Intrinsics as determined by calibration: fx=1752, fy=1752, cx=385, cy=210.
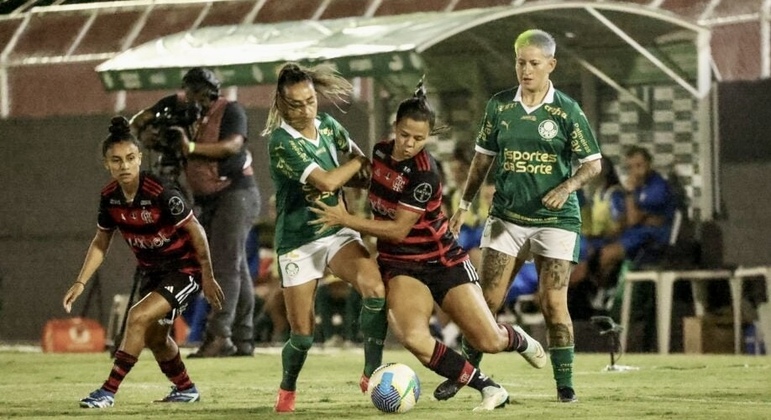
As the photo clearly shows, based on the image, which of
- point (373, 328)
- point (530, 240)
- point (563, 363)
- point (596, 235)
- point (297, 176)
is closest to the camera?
point (297, 176)

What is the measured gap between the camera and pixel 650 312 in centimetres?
1639

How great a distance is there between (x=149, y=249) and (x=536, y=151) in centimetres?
230

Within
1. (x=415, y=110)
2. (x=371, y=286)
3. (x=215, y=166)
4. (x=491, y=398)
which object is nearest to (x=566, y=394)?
(x=491, y=398)

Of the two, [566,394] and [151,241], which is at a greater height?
[151,241]

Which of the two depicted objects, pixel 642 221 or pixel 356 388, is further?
pixel 642 221

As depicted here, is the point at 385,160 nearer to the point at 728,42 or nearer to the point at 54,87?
the point at 728,42

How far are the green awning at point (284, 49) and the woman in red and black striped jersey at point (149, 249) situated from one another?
6.72 metres

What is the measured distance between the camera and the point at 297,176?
9.27 m

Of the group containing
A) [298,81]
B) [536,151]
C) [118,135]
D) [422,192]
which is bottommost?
[422,192]

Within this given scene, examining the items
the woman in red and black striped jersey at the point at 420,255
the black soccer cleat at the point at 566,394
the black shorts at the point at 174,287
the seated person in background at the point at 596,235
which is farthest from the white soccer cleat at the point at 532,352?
the seated person in background at the point at 596,235

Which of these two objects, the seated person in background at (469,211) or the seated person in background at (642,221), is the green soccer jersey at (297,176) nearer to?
the seated person in background at (469,211)

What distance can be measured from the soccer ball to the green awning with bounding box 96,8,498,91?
773 cm

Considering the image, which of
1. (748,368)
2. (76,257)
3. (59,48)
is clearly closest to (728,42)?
(748,368)

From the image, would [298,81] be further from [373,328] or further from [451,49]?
[451,49]
